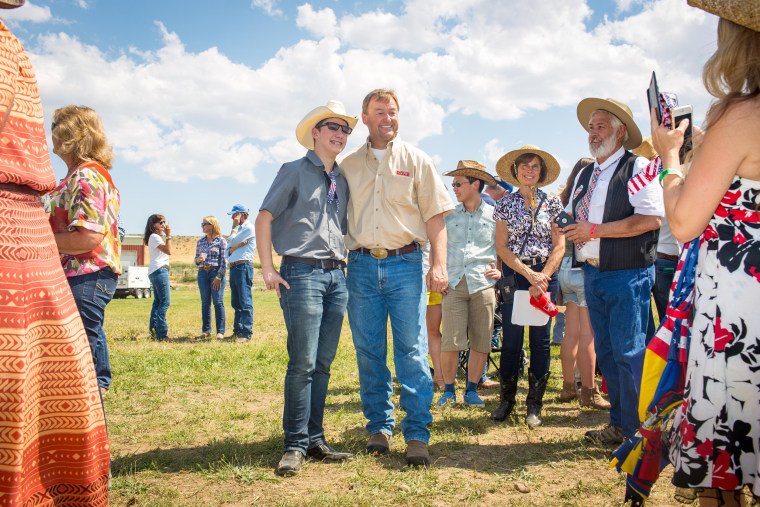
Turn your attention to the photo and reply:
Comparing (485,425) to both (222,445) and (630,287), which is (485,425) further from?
(222,445)

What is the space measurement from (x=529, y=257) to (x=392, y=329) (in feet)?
5.74

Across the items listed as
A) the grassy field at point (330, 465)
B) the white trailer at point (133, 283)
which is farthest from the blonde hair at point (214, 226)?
the white trailer at point (133, 283)

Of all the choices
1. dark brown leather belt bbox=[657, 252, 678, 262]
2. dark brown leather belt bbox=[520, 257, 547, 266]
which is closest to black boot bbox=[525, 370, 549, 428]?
dark brown leather belt bbox=[520, 257, 547, 266]

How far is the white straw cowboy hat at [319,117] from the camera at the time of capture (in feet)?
13.4

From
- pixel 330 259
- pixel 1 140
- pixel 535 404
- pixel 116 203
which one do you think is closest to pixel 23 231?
pixel 1 140

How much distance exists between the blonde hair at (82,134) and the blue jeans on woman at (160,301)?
7.09 m

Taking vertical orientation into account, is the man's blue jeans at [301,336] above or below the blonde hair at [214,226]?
below

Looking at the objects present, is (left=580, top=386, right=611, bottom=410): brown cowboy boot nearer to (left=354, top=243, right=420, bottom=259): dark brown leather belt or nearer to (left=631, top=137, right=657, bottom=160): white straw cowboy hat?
(left=631, top=137, right=657, bottom=160): white straw cowboy hat

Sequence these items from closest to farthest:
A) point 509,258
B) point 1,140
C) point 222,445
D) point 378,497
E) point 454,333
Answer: point 1,140 → point 378,497 → point 222,445 → point 509,258 → point 454,333

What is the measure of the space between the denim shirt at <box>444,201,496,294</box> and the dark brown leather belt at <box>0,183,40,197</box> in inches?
165

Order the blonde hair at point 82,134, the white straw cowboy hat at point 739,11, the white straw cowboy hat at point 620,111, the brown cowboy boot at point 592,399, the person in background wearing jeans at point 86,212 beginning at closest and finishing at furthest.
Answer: the white straw cowboy hat at point 739,11 → the person in background wearing jeans at point 86,212 → the blonde hair at point 82,134 → the white straw cowboy hat at point 620,111 → the brown cowboy boot at point 592,399

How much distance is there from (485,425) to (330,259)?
2.16 meters

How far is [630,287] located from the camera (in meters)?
4.00

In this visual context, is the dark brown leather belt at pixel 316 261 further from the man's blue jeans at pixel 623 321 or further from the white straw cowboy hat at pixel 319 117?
the man's blue jeans at pixel 623 321
